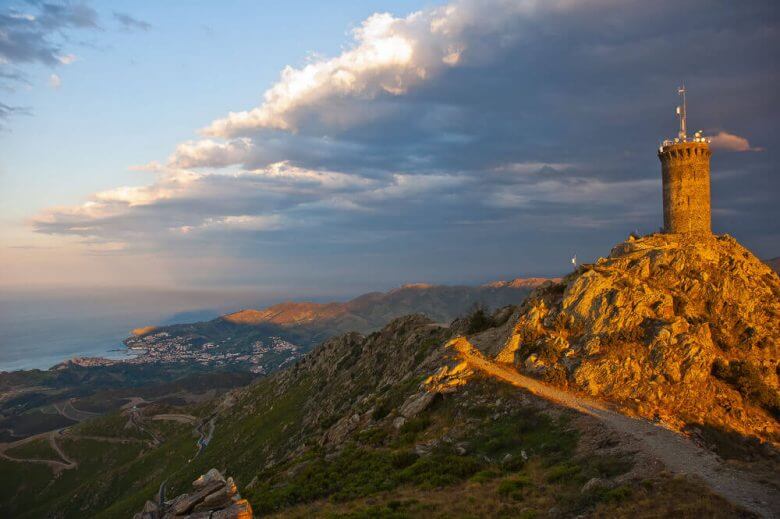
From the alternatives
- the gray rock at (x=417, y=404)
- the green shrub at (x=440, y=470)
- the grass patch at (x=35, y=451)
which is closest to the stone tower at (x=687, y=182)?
the gray rock at (x=417, y=404)

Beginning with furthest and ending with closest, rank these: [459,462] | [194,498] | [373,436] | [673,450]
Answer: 1. [373,436]
2. [459,462]
3. [673,450]
4. [194,498]

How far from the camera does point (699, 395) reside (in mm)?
37906

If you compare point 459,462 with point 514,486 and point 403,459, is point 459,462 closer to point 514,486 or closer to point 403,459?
point 403,459

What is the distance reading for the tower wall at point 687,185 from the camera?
51.5 m

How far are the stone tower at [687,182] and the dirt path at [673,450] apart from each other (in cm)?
2596

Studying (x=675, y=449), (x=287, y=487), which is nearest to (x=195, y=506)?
(x=287, y=487)

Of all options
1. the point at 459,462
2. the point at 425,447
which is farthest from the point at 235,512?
the point at 425,447

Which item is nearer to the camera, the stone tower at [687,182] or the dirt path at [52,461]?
the stone tower at [687,182]

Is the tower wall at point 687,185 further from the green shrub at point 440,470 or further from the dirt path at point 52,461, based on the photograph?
the dirt path at point 52,461

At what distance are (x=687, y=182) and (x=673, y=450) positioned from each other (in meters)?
34.3

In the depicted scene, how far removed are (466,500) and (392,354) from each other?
56.2 meters

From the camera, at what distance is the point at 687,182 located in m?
51.7

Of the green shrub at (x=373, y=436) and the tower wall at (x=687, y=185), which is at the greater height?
the tower wall at (x=687, y=185)

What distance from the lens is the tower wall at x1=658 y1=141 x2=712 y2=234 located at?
5150 centimetres
